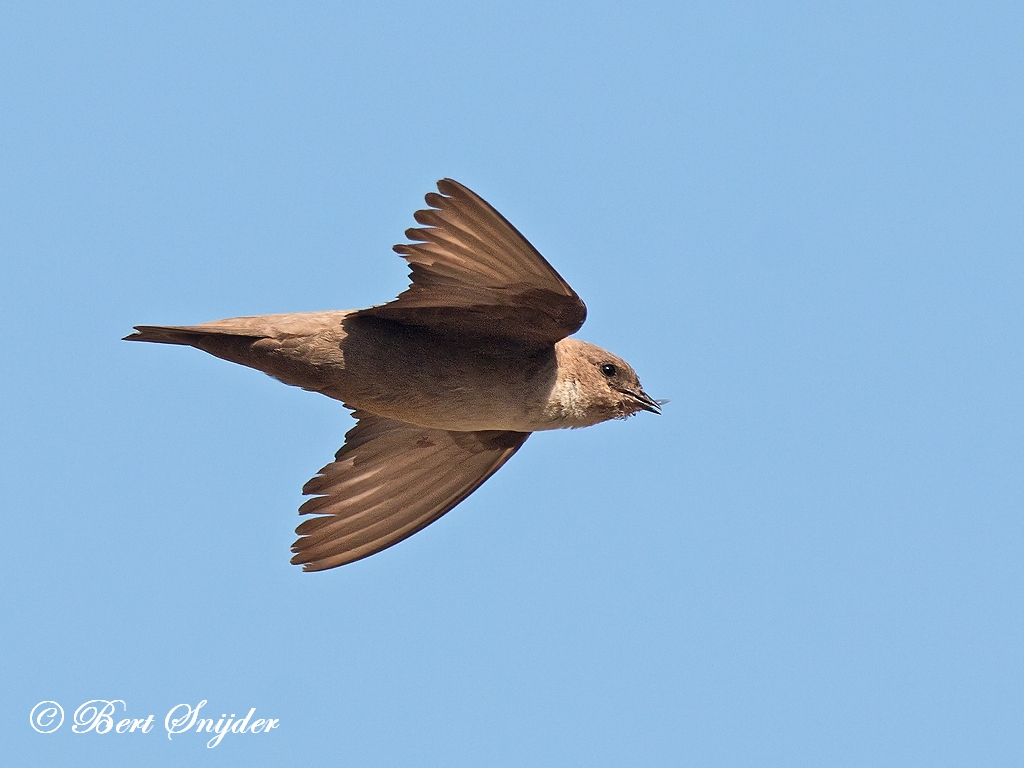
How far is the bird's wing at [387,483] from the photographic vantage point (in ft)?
38.6

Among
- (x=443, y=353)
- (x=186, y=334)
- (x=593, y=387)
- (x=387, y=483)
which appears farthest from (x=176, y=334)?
(x=593, y=387)

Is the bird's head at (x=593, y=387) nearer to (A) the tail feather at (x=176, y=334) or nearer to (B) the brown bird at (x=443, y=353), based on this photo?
(B) the brown bird at (x=443, y=353)

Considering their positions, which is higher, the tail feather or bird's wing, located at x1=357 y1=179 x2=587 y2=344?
bird's wing, located at x1=357 y1=179 x2=587 y2=344

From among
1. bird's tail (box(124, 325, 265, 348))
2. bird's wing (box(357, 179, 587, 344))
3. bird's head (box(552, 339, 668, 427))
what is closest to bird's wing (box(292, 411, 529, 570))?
bird's head (box(552, 339, 668, 427))

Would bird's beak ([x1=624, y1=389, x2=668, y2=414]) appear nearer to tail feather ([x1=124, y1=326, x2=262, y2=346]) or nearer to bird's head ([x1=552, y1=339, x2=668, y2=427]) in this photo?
bird's head ([x1=552, y1=339, x2=668, y2=427])

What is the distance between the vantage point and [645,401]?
37.3 ft

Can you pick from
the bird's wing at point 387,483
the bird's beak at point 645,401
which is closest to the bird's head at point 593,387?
the bird's beak at point 645,401

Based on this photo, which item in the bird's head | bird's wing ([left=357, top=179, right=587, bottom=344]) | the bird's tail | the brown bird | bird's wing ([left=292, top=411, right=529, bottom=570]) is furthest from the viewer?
bird's wing ([left=292, top=411, right=529, bottom=570])

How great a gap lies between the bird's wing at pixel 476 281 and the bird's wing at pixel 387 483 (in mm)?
1579

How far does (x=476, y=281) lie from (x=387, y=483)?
237cm

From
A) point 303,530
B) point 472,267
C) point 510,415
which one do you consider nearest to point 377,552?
point 303,530

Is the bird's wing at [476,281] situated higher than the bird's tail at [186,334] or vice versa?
the bird's wing at [476,281]

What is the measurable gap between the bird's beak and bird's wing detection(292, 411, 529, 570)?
1053 mm

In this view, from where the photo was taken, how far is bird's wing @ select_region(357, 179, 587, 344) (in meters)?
9.60
